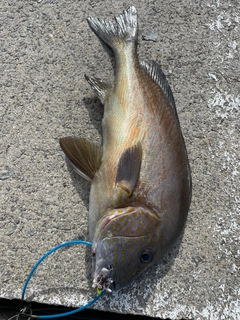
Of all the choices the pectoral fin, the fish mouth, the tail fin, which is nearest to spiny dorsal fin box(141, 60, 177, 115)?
the tail fin

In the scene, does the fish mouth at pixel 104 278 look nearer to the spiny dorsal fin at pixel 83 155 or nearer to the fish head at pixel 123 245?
the fish head at pixel 123 245

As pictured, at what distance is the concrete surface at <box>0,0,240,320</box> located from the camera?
2061 millimetres

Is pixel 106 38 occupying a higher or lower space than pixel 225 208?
higher

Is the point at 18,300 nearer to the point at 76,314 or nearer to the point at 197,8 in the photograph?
the point at 76,314

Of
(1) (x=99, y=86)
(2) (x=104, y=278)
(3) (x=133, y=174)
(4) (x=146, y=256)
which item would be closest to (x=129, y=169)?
(3) (x=133, y=174)

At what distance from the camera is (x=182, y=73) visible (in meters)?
2.52

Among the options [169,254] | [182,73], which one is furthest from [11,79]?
[169,254]

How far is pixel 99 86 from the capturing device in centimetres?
229

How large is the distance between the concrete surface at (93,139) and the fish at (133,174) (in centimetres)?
23

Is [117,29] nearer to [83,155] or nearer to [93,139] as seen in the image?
[93,139]

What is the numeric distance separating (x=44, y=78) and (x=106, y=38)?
1.72 feet

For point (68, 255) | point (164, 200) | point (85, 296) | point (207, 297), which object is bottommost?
point (207, 297)

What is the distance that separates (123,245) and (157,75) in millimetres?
1136

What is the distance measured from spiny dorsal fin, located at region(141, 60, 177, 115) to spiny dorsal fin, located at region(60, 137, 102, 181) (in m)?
0.56
